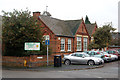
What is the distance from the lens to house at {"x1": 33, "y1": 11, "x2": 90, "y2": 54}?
1346 inches

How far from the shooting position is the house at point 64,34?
34188mm

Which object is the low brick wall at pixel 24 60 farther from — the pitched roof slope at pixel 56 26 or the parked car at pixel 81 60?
the pitched roof slope at pixel 56 26

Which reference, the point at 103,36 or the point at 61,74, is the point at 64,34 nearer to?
the point at 103,36

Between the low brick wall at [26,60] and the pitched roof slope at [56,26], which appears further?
the pitched roof slope at [56,26]

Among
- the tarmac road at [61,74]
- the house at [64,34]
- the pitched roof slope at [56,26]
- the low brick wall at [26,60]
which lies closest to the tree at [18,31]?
the low brick wall at [26,60]

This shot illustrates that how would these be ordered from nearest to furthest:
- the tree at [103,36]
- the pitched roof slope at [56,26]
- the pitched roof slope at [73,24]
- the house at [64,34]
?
the house at [64,34], the pitched roof slope at [56,26], the pitched roof slope at [73,24], the tree at [103,36]

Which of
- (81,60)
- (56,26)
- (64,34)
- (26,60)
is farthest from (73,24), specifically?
(26,60)

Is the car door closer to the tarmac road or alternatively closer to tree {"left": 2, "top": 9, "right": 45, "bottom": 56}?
tree {"left": 2, "top": 9, "right": 45, "bottom": 56}

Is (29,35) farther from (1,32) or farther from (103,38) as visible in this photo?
(103,38)

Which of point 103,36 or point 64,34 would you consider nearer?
point 64,34

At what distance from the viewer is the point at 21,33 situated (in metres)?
21.0

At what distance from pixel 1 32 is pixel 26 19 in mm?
3067

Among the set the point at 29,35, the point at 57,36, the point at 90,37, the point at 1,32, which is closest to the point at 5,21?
the point at 1,32

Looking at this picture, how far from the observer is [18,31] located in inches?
819
